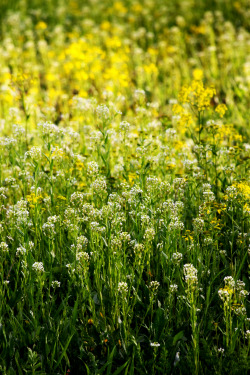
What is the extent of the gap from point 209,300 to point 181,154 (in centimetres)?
178

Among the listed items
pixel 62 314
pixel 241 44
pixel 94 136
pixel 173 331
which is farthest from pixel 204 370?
pixel 241 44

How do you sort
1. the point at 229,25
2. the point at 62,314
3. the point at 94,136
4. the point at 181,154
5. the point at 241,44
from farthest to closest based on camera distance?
1. the point at 229,25
2. the point at 241,44
3. the point at 181,154
4. the point at 94,136
5. the point at 62,314

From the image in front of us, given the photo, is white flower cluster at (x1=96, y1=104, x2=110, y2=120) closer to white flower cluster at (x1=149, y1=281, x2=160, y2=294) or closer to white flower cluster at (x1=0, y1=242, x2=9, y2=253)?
white flower cluster at (x1=0, y1=242, x2=9, y2=253)

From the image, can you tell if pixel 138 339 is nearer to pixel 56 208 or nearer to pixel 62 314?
pixel 62 314

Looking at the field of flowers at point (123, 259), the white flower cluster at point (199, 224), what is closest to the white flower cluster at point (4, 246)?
the field of flowers at point (123, 259)

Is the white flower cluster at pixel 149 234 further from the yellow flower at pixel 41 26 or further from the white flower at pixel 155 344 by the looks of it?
the yellow flower at pixel 41 26

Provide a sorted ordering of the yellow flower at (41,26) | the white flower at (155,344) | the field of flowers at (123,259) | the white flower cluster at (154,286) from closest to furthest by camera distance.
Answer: the white flower at (155,344), the field of flowers at (123,259), the white flower cluster at (154,286), the yellow flower at (41,26)

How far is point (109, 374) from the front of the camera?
7.96 feet

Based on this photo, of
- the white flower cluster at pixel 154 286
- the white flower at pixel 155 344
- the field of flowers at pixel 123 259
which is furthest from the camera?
the white flower cluster at pixel 154 286

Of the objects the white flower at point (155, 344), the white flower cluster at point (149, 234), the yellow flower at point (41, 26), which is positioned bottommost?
the white flower at point (155, 344)

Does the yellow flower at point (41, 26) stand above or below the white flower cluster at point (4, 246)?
above

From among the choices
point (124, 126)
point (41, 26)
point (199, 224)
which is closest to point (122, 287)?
point (199, 224)

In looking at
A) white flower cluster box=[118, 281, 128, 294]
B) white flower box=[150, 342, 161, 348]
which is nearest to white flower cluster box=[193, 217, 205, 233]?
white flower cluster box=[118, 281, 128, 294]

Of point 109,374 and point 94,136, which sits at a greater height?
point 94,136
